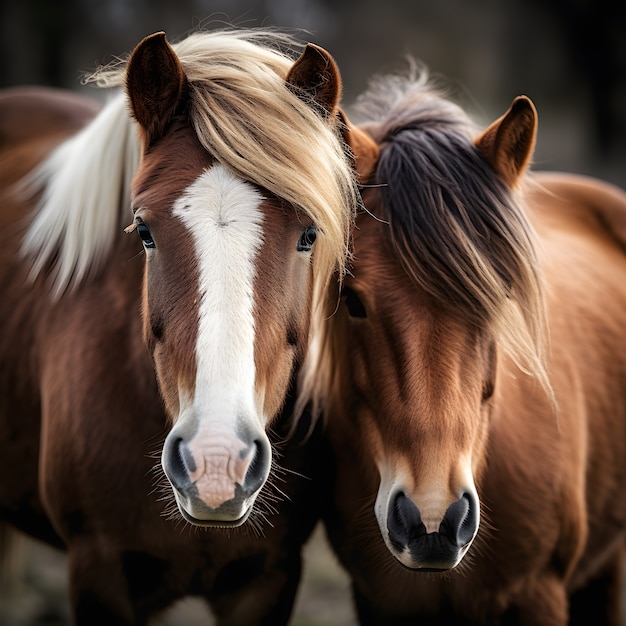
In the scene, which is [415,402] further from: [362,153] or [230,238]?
[362,153]

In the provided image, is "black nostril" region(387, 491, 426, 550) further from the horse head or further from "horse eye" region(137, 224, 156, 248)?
"horse eye" region(137, 224, 156, 248)

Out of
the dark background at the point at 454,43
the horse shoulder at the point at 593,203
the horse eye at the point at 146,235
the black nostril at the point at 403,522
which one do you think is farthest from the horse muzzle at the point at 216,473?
the dark background at the point at 454,43

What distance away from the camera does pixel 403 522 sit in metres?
2.19

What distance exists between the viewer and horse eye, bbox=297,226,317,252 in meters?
2.25

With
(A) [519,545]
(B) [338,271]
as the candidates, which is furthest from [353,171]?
(A) [519,545]

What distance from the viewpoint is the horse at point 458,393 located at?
2.25 meters

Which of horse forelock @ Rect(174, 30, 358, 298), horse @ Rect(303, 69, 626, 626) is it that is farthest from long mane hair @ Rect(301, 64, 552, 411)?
horse forelock @ Rect(174, 30, 358, 298)

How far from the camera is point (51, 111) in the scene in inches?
169

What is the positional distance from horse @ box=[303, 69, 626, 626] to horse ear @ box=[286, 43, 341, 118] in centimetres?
28

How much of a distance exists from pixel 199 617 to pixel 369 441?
303cm

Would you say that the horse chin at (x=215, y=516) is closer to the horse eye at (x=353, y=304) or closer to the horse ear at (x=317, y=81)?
the horse eye at (x=353, y=304)

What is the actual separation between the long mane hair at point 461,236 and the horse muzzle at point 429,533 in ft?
1.78

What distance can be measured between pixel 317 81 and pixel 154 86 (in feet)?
1.61

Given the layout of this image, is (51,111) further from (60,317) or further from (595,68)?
(595,68)
